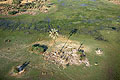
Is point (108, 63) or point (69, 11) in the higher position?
point (69, 11)

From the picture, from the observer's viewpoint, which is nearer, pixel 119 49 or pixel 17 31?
pixel 119 49

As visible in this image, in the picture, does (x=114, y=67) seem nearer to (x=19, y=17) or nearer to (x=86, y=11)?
(x=86, y=11)

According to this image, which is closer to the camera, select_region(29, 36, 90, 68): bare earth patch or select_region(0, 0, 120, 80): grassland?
select_region(0, 0, 120, 80): grassland


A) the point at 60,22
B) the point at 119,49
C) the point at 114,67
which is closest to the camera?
the point at 114,67

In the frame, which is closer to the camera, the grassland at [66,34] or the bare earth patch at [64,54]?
the grassland at [66,34]

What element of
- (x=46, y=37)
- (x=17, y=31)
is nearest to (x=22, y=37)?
(x=17, y=31)

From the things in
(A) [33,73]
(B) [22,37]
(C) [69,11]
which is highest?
(C) [69,11]

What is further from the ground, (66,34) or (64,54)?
(66,34)

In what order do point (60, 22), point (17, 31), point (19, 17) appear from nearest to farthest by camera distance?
1. point (17, 31)
2. point (60, 22)
3. point (19, 17)
